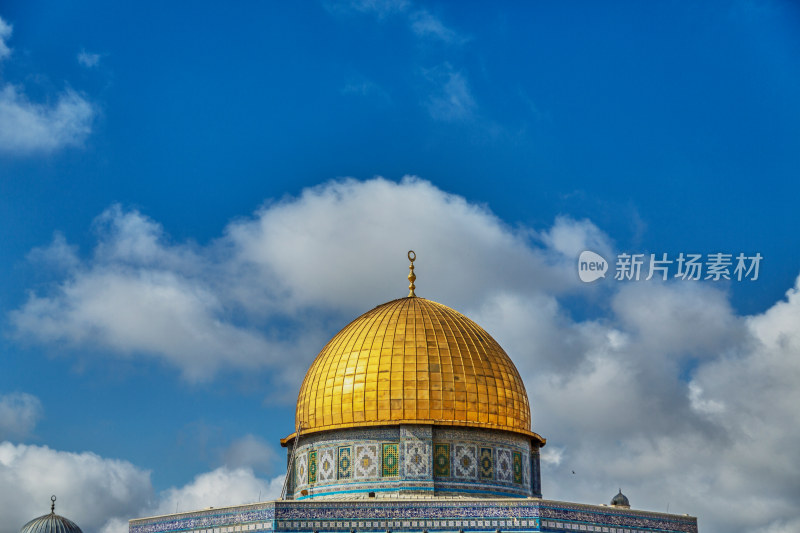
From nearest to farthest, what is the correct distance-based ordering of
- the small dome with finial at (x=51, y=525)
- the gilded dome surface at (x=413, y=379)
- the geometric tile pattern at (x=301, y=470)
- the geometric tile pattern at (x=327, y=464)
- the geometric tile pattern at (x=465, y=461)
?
the geometric tile pattern at (x=465, y=461)
the gilded dome surface at (x=413, y=379)
the geometric tile pattern at (x=327, y=464)
the geometric tile pattern at (x=301, y=470)
the small dome with finial at (x=51, y=525)

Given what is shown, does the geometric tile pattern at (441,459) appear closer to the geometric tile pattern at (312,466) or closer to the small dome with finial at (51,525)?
the geometric tile pattern at (312,466)

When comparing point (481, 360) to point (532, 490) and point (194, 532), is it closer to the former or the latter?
point (532, 490)

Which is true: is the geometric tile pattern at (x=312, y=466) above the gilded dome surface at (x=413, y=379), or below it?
below

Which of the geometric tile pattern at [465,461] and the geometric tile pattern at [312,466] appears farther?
the geometric tile pattern at [312,466]

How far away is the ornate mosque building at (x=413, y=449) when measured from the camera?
2864 centimetres

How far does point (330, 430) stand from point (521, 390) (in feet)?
20.5

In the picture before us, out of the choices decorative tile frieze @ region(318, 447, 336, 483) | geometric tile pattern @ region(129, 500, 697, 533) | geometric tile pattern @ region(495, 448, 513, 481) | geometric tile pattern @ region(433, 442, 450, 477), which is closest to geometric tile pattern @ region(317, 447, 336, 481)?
decorative tile frieze @ region(318, 447, 336, 483)

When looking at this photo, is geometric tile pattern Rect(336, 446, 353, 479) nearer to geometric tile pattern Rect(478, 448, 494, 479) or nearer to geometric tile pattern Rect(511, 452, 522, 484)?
geometric tile pattern Rect(478, 448, 494, 479)

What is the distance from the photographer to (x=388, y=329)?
33.6 m

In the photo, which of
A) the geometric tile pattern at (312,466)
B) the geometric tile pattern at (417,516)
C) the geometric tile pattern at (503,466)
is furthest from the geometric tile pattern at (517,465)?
the geometric tile pattern at (312,466)

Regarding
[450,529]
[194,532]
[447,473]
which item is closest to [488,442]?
[447,473]

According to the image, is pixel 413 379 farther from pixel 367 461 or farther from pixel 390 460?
pixel 367 461

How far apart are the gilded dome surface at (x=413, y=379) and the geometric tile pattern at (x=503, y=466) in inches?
29.9

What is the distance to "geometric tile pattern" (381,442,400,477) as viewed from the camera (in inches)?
1227
